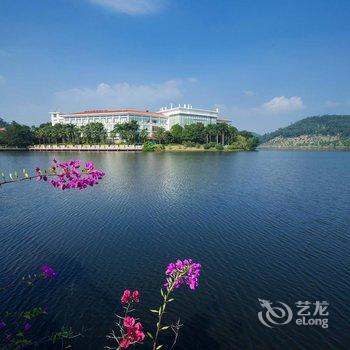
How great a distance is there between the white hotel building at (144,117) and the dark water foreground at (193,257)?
125967mm

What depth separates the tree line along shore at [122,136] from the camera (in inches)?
5002

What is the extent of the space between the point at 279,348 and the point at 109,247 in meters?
10.8

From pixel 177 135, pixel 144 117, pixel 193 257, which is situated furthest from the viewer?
pixel 144 117

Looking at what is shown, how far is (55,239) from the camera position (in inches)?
746

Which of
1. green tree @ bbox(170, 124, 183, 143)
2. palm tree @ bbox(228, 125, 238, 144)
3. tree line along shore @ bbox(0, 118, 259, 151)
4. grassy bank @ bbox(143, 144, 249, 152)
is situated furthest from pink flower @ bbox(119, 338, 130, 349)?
palm tree @ bbox(228, 125, 238, 144)

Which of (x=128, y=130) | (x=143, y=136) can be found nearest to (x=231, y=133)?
(x=143, y=136)

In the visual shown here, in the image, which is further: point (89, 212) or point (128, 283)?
point (89, 212)

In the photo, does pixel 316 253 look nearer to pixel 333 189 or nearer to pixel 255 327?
pixel 255 327

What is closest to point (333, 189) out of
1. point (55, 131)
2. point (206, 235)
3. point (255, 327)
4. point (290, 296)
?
point (206, 235)

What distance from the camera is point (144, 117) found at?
159125mm

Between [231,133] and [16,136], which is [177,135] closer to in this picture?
[231,133]

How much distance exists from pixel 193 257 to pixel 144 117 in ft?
486

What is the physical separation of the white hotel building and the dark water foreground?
126 m

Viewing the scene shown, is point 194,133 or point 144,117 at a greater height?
point 144,117
